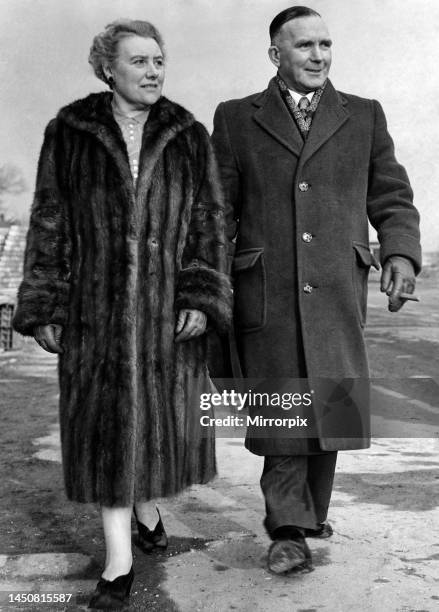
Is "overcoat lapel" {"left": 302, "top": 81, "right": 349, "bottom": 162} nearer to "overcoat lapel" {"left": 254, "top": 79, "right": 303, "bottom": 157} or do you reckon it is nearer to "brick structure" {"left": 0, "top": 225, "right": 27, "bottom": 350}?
"overcoat lapel" {"left": 254, "top": 79, "right": 303, "bottom": 157}

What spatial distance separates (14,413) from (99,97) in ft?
16.3

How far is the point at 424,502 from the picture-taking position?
194 inches

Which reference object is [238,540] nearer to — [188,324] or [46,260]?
[188,324]

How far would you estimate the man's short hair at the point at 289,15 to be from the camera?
13.3 ft

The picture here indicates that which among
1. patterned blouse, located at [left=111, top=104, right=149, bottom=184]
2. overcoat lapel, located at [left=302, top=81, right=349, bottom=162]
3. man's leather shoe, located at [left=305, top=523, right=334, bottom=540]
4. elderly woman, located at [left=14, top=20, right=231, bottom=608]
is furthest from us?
man's leather shoe, located at [left=305, top=523, right=334, bottom=540]

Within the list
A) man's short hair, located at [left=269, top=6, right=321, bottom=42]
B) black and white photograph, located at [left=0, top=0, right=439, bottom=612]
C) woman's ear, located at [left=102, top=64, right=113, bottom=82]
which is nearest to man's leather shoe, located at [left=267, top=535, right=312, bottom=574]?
black and white photograph, located at [left=0, top=0, right=439, bottom=612]

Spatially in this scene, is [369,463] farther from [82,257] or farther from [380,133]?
[82,257]

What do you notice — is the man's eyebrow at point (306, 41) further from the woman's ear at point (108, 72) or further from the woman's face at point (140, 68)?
the woman's ear at point (108, 72)

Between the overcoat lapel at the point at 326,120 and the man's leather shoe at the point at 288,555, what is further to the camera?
the overcoat lapel at the point at 326,120

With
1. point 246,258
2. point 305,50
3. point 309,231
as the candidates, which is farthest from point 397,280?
point 305,50

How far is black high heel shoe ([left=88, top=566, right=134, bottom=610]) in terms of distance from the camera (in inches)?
137

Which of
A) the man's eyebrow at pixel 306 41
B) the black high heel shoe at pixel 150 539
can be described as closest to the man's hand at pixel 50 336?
the black high heel shoe at pixel 150 539

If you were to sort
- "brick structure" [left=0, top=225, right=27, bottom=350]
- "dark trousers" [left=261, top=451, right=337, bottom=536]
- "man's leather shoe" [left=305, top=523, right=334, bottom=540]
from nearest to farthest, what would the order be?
"dark trousers" [left=261, top=451, right=337, bottom=536]
"man's leather shoe" [left=305, top=523, right=334, bottom=540]
"brick structure" [left=0, top=225, right=27, bottom=350]

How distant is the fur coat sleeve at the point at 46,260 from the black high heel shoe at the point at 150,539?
978 mm
